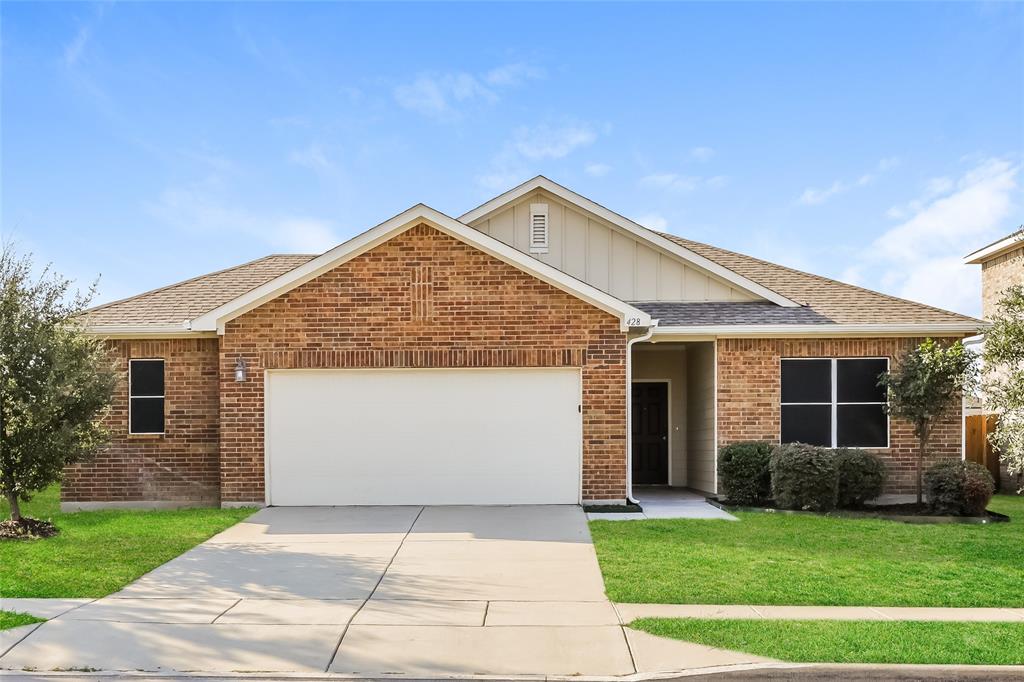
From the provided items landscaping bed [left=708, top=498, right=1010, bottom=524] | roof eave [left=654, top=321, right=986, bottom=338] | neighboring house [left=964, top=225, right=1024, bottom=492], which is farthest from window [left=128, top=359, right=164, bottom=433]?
neighboring house [left=964, top=225, right=1024, bottom=492]

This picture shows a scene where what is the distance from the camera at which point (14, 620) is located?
738 cm

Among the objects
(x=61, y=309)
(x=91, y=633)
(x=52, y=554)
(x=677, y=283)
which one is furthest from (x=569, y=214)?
(x=91, y=633)

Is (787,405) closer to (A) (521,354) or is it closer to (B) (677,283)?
(B) (677,283)

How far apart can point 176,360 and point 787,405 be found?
1058 centimetres

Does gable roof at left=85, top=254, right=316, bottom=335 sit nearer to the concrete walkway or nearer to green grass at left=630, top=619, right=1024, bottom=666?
the concrete walkway

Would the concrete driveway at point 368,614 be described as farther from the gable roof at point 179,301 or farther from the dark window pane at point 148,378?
the gable roof at point 179,301

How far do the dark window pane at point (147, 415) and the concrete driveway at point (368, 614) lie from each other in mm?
4032

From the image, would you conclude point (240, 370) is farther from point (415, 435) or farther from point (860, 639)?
point (860, 639)

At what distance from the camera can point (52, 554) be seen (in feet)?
33.7

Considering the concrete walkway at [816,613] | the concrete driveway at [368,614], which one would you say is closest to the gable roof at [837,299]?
the concrete driveway at [368,614]

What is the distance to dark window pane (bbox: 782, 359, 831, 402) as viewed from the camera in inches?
600

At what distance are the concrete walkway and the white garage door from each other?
6.11 metres

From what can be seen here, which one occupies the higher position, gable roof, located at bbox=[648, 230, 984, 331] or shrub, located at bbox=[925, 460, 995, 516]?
gable roof, located at bbox=[648, 230, 984, 331]

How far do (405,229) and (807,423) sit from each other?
25.4 ft
